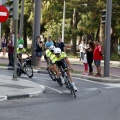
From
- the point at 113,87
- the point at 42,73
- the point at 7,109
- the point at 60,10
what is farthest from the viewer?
the point at 60,10

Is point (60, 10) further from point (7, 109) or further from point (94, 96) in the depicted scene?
point (7, 109)

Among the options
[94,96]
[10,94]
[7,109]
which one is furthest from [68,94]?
[7,109]

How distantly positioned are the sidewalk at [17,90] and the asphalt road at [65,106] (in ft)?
0.93

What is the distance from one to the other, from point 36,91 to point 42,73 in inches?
291

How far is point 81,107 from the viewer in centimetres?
1047

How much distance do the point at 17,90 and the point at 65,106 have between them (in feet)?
9.42

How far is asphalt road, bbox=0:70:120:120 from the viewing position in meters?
9.02

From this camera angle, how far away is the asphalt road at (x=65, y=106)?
902 centimetres

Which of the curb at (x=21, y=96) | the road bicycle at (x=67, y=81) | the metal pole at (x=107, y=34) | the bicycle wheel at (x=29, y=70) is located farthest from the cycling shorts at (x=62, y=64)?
the metal pole at (x=107, y=34)

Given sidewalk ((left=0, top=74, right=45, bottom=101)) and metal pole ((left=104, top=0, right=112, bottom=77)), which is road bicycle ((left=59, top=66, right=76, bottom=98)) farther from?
metal pole ((left=104, top=0, right=112, bottom=77))

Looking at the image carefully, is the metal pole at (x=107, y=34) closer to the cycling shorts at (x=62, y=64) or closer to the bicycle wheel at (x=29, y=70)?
the bicycle wheel at (x=29, y=70)

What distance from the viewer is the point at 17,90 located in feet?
42.7

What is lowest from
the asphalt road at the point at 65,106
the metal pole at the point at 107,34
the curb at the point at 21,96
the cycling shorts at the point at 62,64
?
the asphalt road at the point at 65,106

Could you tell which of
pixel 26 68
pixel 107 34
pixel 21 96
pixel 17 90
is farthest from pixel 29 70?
pixel 21 96
